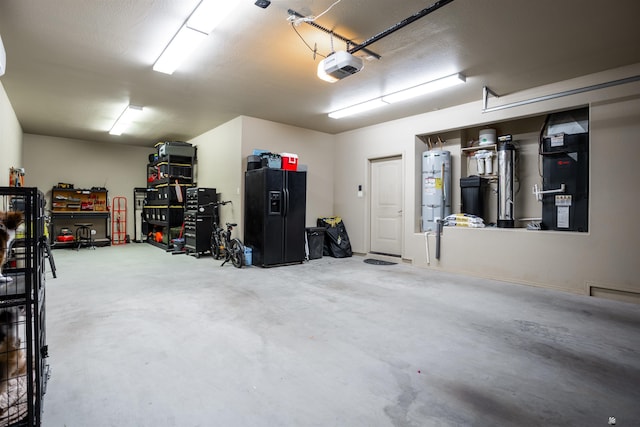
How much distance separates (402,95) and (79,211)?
8.49 metres

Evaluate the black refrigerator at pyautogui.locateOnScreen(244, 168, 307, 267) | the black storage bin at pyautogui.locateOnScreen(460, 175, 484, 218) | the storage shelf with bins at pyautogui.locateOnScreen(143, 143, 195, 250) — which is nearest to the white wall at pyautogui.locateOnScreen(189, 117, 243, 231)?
the storage shelf with bins at pyautogui.locateOnScreen(143, 143, 195, 250)

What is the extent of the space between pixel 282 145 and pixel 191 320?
462 cm

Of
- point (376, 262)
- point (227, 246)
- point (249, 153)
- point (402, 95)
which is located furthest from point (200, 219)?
point (402, 95)

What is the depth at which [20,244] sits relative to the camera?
5.72 feet

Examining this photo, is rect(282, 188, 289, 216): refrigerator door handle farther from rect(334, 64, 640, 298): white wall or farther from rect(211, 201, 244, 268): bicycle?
rect(334, 64, 640, 298): white wall

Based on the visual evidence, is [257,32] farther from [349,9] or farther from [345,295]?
[345,295]

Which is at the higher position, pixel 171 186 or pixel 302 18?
pixel 302 18

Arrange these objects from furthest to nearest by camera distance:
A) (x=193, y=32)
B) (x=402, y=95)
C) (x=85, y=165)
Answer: (x=85, y=165) < (x=402, y=95) < (x=193, y=32)

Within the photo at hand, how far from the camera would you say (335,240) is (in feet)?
22.8

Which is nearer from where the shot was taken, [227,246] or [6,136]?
[6,136]

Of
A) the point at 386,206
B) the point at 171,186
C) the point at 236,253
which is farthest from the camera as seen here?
the point at 171,186

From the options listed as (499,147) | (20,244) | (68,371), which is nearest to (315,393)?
(68,371)

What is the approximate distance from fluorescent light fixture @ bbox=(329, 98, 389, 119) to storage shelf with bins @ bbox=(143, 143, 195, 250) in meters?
4.01

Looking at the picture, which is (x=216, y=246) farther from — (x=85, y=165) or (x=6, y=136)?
(x=85, y=165)
